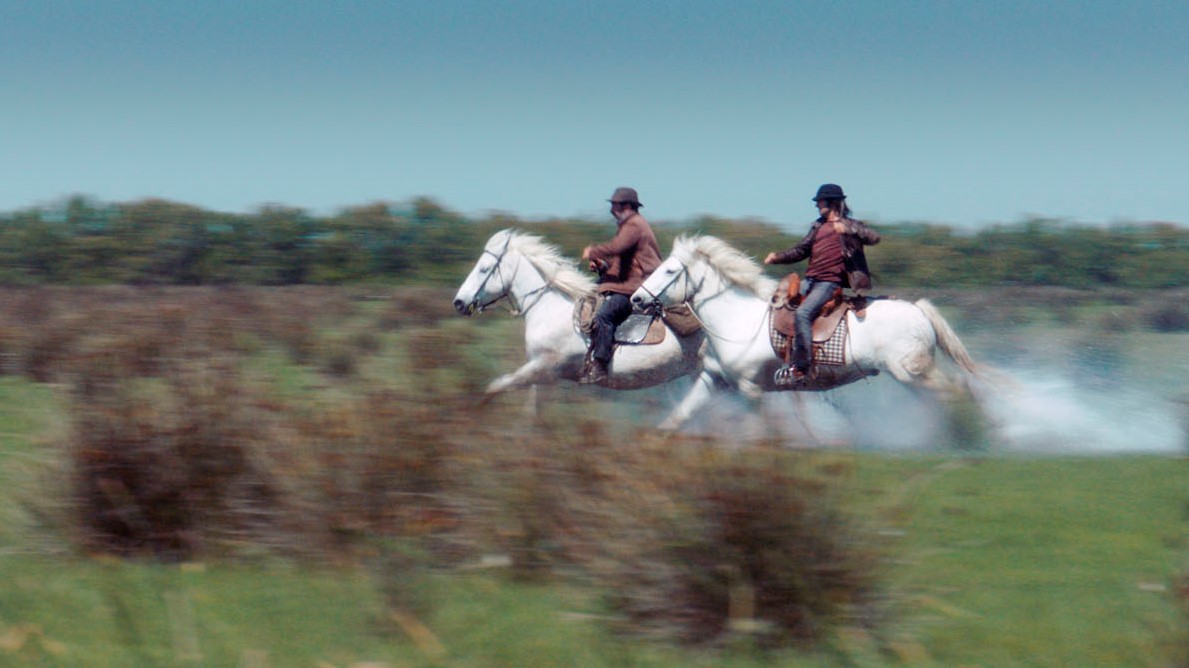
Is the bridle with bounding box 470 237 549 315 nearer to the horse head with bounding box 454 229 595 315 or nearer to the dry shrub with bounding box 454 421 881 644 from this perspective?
the horse head with bounding box 454 229 595 315

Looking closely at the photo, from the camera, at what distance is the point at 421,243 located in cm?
2991

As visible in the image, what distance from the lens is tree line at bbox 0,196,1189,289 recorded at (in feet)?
96.8


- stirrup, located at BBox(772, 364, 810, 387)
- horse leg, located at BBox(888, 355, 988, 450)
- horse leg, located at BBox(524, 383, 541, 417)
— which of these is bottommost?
horse leg, located at BBox(888, 355, 988, 450)

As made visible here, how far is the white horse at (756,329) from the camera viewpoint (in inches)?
505

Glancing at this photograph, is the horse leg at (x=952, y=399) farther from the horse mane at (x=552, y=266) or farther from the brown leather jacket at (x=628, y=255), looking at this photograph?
the horse mane at (x=552, y=266)

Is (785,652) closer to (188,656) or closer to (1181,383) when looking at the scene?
(188,656)

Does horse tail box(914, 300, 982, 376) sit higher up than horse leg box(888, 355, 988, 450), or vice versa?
horse tail box(914, 300, 982, 376)

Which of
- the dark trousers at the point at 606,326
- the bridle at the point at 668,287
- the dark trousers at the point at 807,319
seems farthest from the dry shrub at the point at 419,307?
the dark trousers at the point at 807,319

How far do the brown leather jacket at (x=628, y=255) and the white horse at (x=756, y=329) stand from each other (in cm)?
33

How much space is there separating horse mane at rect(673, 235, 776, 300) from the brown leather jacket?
31cm

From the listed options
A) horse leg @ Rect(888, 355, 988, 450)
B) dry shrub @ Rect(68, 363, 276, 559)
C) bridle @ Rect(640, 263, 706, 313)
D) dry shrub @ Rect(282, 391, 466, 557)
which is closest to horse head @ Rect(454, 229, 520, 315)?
bridle @ Rect(640, 263, 706, 313)

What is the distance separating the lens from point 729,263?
44.3 feet

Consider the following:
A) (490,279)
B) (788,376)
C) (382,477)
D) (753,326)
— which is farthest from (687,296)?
(382,477)

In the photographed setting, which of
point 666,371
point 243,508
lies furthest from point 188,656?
point 666,371
